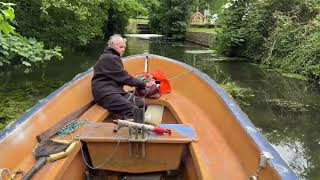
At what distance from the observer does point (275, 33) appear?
52.7ft

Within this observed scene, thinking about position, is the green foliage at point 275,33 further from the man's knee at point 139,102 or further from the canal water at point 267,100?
the man's knee at point 139,102

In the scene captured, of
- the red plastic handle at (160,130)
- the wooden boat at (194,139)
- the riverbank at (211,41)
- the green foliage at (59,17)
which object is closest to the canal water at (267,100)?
the riverbank at (211,41)

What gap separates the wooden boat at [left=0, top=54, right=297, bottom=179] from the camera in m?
3.07

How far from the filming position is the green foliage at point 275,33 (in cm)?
1364

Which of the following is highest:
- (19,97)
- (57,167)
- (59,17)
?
(59,17)

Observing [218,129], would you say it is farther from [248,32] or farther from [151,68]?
[248,32]

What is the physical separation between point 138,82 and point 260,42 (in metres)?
13.7

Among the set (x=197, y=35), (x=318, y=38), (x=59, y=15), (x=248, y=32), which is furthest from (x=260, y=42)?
(x=197, y=35)

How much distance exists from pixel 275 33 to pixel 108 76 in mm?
12624

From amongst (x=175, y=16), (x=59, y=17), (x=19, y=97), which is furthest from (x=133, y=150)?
(x=175, y=16)

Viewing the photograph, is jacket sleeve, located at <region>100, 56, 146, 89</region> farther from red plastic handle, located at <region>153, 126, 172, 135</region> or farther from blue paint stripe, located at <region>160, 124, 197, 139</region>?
red plastic handle, located at <region>153, 126, 172, 135</region>

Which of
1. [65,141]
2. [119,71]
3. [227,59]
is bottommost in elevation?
[227,59]

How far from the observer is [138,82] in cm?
505

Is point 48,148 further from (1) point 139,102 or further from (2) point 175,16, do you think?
(2) point 175,16
